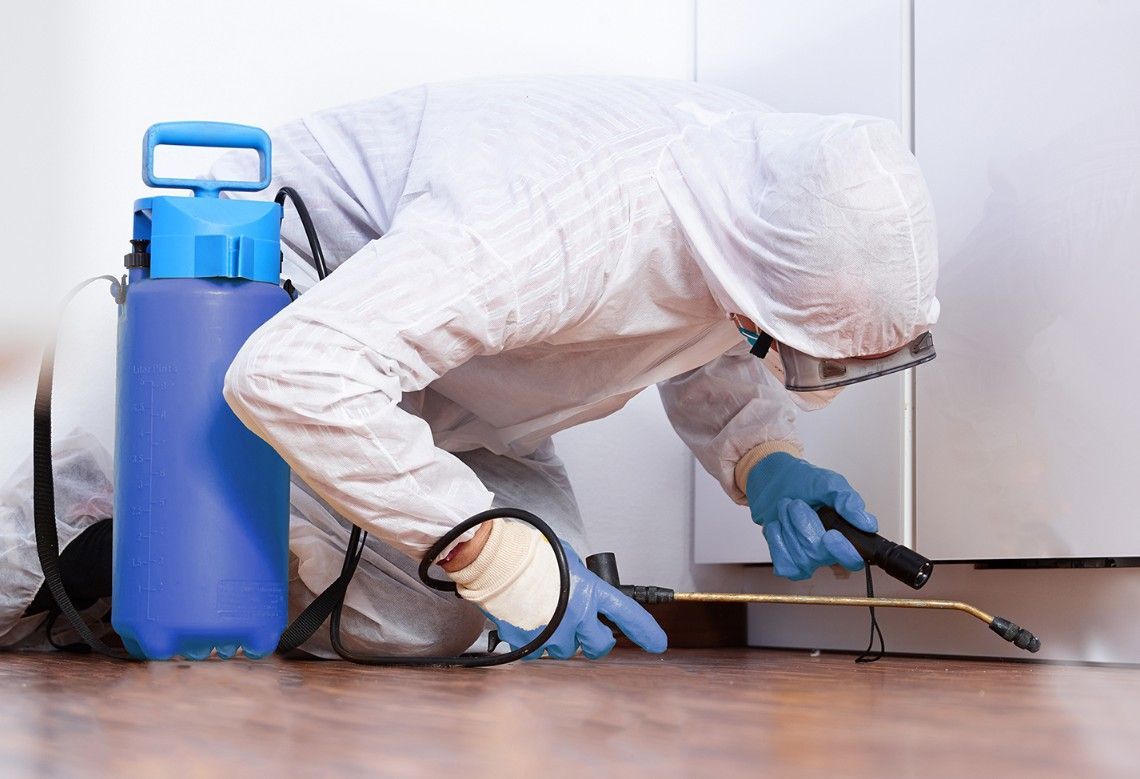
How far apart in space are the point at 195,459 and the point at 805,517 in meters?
0.63

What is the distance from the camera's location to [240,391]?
38.9 inches

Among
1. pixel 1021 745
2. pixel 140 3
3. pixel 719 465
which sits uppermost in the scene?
pixel 140 3

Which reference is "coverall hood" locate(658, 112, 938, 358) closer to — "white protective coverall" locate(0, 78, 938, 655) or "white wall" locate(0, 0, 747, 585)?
"white protective coverall" locate(0, 78, 938, 655)

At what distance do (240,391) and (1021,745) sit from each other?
64 cm

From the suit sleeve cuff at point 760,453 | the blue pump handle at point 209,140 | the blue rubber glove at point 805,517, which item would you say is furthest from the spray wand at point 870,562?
the blue pump handle at point 209,140

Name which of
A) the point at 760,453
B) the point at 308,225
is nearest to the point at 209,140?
the point at 308,225

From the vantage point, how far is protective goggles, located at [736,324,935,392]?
3.69 feet

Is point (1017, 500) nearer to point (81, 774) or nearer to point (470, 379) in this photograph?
point (470, 379)

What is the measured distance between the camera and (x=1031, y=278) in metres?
Answer: 1.36

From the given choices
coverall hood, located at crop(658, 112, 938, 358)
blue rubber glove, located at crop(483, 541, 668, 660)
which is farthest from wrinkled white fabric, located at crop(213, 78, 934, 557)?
blue rubber glove, located at crop(483, 541, 668, 660)

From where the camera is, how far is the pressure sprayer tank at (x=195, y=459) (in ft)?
3.53

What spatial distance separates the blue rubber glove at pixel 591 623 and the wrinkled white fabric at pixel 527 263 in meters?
0.12

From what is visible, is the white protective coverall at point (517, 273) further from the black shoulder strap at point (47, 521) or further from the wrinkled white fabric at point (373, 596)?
the black shoulder strap at point (47, 521)

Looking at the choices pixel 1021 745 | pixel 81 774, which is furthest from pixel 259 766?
pixel 1021 745
